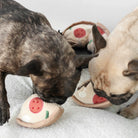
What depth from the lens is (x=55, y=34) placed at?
6.42 feet

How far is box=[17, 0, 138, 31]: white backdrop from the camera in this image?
3371 millimetres

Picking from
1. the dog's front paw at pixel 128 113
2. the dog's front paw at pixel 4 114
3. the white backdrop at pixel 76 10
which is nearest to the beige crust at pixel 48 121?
the dog's front paw at pixel 4 114

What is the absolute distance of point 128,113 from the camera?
2.31 metres

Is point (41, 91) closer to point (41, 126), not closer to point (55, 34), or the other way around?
point (41, 126)

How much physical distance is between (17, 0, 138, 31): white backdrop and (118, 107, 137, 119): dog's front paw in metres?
1.34

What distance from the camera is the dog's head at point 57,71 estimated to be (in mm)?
1747

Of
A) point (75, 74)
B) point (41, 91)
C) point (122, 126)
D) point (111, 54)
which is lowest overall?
point (122, 126)

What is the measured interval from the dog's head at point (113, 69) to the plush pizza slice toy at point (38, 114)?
0.38 m

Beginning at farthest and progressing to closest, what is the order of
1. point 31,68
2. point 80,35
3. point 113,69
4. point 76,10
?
point 76,10 < point 80,35 < point 113,69 < point 31,68

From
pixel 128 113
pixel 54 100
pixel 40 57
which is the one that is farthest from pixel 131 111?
pixel 40 57

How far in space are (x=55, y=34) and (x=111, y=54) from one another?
1.47 feet

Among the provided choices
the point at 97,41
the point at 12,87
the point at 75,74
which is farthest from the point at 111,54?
the point at 12,87

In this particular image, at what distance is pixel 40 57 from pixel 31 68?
200mm

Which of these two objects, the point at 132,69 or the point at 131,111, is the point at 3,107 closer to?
the point at 132,69
